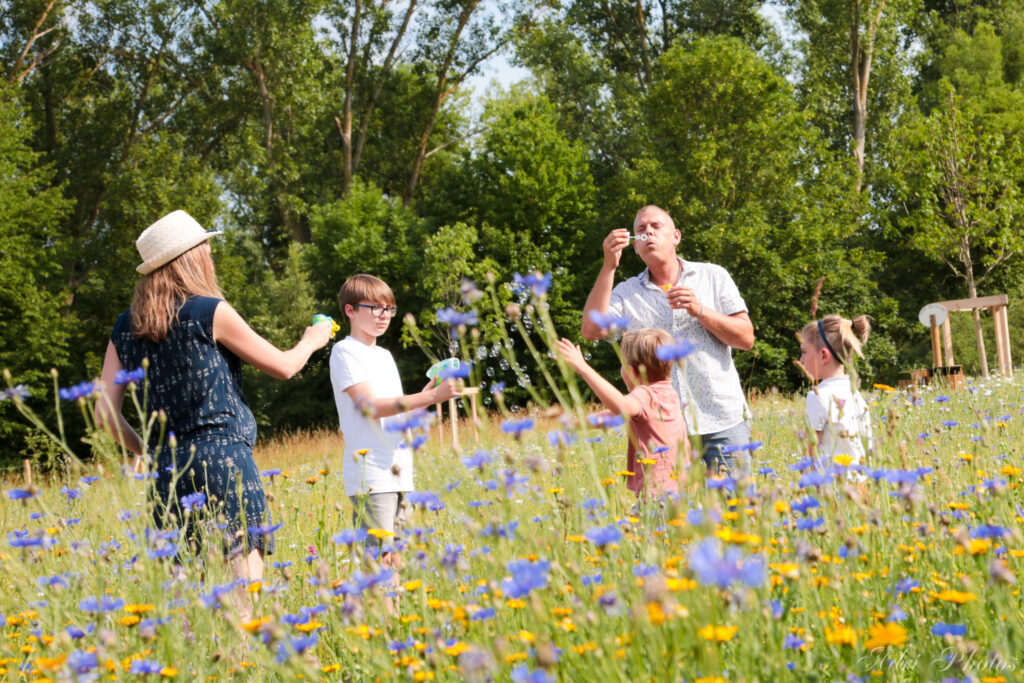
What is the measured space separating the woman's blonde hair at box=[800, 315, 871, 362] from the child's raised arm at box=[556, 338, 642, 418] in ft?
3.30

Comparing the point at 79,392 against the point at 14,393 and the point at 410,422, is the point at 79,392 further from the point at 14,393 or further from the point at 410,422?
the point at 410,422

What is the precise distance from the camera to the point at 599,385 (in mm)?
2643

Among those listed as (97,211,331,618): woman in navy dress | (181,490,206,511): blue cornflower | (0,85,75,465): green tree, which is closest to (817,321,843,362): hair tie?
(97,211,331,618): woman in navy dress

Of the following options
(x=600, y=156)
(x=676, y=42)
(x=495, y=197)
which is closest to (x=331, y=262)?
(x=495, y=197)

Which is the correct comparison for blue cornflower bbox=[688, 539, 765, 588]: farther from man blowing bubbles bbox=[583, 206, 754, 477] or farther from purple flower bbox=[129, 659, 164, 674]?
man blowing bubbles bbox=[583, 206, 754, 477]

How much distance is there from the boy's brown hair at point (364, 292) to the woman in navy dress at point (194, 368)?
1.67 ft

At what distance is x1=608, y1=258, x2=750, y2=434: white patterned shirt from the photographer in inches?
126

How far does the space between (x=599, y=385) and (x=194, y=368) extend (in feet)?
3.82

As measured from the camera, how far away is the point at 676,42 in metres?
20.6

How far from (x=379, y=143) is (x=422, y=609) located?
24231 millimetres

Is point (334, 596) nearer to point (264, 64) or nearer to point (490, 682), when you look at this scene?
point (490, 682)

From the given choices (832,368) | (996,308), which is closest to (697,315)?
(832,368)

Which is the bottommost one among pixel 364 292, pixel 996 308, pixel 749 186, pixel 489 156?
pixel 996 308

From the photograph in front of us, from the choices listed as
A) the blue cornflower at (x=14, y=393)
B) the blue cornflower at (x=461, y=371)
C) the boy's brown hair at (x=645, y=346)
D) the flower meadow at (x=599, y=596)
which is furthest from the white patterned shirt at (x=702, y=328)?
the blue cornflower at (x=14, y=393)
